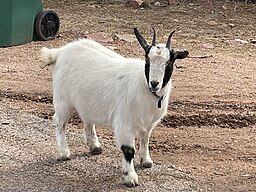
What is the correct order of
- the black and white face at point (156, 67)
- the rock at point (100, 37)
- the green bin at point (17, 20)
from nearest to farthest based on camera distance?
the black and white face at point (156, 67)
the green bin at point (17, 20)
the rock at point (100, 37)

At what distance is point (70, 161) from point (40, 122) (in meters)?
1.20

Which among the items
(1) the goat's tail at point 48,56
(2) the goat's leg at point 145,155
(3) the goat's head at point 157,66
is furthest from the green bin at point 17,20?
(3) the goat's head at point 157,66

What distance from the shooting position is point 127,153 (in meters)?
5.72

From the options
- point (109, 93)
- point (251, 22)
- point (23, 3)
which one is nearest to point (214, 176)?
point (109, 93)

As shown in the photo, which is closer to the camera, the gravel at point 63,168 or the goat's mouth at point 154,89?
the goat's mouth at point 154,89

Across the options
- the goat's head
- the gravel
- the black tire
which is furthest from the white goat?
the black tire

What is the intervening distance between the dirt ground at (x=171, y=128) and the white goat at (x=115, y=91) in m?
0.28

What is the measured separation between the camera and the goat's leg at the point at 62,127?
6316 millimetres

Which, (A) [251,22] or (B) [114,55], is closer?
(B) [114,55]

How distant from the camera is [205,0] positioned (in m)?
15.8

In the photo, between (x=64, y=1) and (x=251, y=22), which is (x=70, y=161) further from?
(x=64, y=1)

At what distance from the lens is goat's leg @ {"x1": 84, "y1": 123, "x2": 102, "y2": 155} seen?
646 centimetres

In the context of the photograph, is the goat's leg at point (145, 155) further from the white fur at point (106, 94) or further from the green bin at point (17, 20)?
the green bin at point (17, 20)

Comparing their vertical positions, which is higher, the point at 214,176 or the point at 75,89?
the point at 75,89
